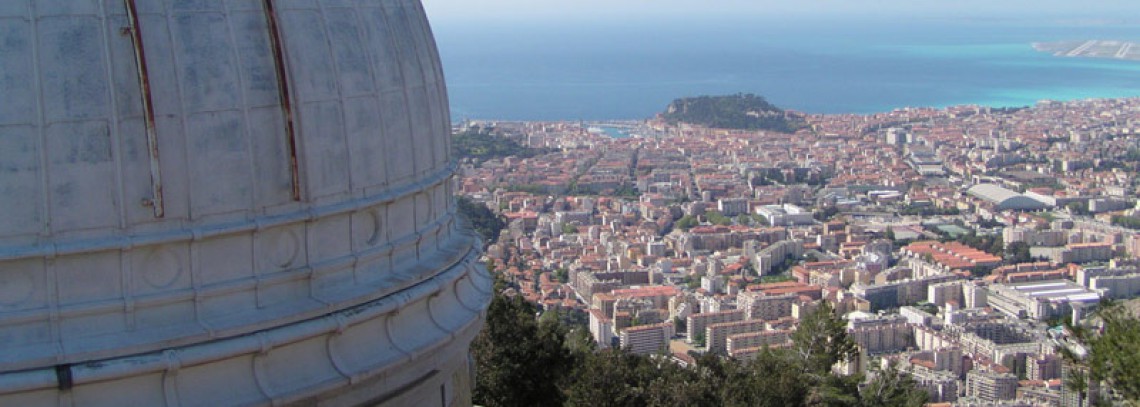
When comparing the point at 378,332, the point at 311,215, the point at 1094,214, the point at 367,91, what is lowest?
the point at 1094,214

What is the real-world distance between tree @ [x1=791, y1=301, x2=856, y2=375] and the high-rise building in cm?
859

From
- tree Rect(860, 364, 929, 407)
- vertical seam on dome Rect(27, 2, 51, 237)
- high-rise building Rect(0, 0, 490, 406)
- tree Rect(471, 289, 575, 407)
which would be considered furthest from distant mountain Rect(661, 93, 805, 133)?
vertical seam on dome Rect(27, 2, 51, 237)

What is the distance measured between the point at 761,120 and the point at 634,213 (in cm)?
2847

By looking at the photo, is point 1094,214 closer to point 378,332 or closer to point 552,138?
point 552,138

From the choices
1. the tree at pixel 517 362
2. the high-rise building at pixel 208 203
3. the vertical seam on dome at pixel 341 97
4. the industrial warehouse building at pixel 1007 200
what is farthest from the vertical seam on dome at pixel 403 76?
the industrial warehouse building at pixel 1007 200

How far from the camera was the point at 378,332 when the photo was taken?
512 centimetres

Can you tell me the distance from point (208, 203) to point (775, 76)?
119520mm

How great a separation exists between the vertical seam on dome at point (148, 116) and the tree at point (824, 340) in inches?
385

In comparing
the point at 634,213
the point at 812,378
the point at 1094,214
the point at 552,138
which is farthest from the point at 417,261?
the point at 552,138

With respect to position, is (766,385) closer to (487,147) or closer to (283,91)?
(283,91)

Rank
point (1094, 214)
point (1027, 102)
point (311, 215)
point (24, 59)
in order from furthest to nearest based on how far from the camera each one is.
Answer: point (1027, 102) → point (1094, 214) → point (311, 215) → point (24, 59)

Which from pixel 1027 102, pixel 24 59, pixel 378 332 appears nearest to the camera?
pixel 24 59

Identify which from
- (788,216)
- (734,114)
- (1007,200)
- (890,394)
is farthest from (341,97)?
(734,114)

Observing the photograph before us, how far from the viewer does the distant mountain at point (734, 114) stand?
79.3 meters
